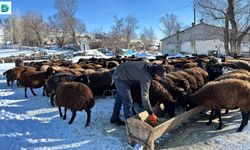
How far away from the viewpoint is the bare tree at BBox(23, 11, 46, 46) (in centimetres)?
8156

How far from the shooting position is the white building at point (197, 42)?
50.3 metres

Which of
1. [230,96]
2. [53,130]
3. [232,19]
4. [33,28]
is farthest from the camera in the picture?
[33,28]

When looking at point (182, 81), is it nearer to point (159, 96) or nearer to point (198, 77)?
point (198, 77)

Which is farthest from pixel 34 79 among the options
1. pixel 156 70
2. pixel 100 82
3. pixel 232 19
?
pixel 232 19

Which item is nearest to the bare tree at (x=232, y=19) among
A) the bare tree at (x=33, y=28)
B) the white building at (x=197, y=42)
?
the white building at (x=197, y=42)

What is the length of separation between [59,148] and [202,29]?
4917cm

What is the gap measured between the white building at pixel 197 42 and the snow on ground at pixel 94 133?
1582 inches

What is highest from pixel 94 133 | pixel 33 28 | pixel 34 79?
pixel 33 28

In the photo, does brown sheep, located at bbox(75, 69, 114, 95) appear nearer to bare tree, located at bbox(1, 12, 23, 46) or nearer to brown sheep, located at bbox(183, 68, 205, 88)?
brown sheep, located at bbox(183, 68, 205, 88)

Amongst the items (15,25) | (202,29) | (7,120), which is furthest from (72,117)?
(15,25)

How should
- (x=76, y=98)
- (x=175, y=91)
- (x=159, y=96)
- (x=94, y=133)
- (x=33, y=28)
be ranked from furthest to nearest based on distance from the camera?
1. (x=33, y=28)
2. (x=175, y=91)
3. (x=159, y=96)
4. (x=76, y=98)
5. (x=94, y=133)

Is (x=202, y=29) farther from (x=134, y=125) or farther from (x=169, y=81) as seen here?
(x=134, y=125)

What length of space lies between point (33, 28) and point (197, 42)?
46858 mm

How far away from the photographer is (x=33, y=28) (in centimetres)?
8188
